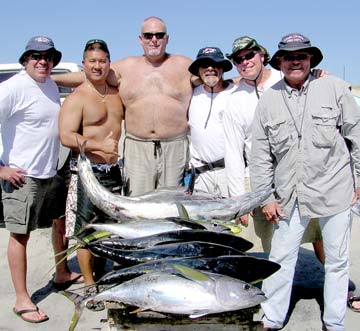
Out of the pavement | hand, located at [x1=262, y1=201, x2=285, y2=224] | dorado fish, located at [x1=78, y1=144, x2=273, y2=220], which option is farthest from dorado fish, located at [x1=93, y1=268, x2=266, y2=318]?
the pavement

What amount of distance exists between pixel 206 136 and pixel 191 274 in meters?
2.21

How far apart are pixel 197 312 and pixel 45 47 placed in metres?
2.72

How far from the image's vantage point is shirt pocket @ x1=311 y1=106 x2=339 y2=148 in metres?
3.39

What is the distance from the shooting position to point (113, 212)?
3.43 metres

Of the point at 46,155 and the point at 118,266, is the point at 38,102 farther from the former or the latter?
the point at 118,266

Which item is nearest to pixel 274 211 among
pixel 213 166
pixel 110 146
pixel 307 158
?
pixel 307 158

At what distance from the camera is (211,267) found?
2566 millimetres

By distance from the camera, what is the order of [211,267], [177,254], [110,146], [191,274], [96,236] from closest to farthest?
[191,274] → [211,267] → [177,254] → [96,236] → [110,146]

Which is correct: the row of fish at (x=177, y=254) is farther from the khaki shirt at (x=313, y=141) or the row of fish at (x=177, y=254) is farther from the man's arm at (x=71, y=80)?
the man's arm at (x=71, y=80)

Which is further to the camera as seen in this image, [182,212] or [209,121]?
[209,121]

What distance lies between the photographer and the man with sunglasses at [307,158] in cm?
341

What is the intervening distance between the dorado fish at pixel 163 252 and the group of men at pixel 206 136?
0.99m

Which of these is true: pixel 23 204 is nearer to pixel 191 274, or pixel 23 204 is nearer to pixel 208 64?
pixel 208 64

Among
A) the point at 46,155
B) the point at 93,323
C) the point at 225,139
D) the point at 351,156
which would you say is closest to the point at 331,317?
the point at 351,156
